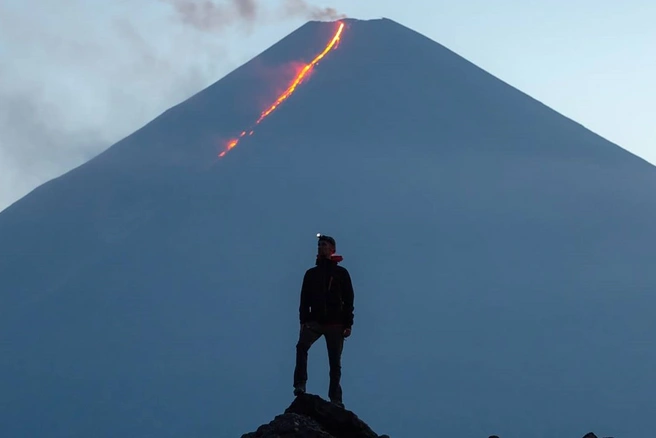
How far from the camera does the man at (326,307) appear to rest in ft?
44.4

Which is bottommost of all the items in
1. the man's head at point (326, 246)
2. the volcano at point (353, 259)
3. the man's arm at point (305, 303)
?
the man's arm at point (305, 303)

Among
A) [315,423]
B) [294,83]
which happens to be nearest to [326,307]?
[315,423]

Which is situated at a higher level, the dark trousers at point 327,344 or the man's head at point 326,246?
the man's head at point 326,246

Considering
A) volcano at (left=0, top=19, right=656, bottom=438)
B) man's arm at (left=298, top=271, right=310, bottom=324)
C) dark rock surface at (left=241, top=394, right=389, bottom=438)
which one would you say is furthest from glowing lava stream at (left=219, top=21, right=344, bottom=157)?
dark rock surface at (left=241, top=394, right=389, bottom=438)

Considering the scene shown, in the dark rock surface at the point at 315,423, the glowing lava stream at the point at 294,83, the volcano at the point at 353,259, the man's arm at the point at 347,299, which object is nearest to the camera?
the dark rock surface at the point at 315,423

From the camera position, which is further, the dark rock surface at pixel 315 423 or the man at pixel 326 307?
the man at pixel 326 307

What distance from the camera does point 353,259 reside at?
97.7 feet

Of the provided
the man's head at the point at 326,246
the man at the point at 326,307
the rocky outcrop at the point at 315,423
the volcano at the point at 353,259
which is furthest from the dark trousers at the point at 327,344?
the volcano at the point at 353,259

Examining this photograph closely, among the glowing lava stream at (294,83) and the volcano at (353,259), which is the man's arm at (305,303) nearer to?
the volcano at (353,259)

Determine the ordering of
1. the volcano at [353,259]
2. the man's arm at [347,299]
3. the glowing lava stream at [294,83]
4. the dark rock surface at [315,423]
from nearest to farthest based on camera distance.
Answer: the dark rock surface at [315,423] → the man's arm at [347,299] → the volcano at [353,259] → the glowing lava stream at [294,83]

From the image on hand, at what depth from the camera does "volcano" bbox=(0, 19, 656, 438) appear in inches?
960

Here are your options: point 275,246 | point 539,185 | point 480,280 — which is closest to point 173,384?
point 275,246

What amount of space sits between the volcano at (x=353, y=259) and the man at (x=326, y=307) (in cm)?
934

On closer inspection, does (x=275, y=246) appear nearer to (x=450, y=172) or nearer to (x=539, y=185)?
(x=450, y=172)
